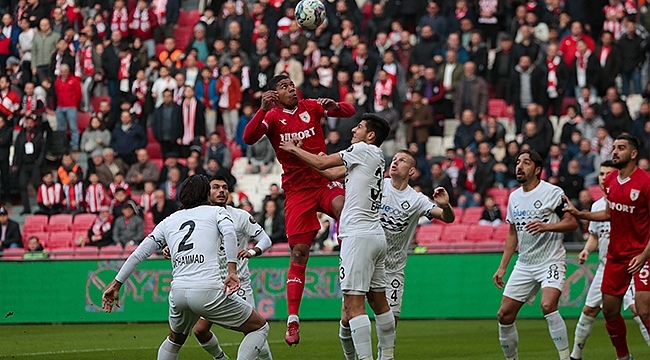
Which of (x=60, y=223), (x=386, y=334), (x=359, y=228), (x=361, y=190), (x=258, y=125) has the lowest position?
(x=60, y=223)

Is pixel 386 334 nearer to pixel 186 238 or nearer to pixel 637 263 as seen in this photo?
pixel 186 238

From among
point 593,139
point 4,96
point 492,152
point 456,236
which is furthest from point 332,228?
point 4,96

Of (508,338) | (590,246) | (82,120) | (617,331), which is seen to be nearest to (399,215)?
(508,338)

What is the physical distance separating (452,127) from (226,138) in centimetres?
538

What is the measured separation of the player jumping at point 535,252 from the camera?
1334 cm

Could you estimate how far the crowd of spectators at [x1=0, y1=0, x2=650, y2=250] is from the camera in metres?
25.2

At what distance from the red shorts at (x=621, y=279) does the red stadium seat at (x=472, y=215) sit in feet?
35.6

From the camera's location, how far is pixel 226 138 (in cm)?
2852

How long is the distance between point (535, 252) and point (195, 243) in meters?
4.60

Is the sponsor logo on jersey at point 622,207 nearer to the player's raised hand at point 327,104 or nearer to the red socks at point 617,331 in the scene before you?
the red socks at point 617,331

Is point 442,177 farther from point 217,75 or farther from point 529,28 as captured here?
point 217,75

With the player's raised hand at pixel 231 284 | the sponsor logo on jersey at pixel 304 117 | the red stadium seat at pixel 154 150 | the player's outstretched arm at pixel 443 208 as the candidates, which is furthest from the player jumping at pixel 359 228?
the red stadium seat at pixel 154 150

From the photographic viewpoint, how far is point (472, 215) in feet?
79.5

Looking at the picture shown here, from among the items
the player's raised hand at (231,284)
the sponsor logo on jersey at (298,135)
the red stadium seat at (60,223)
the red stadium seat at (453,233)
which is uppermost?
the sponsor logo on jersey at (298,135)
